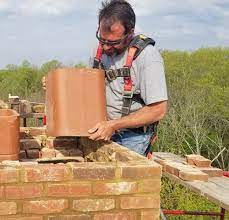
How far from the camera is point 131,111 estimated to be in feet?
12.4

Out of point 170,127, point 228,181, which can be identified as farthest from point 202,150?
point 228,181

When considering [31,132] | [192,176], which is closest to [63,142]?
[31,132]

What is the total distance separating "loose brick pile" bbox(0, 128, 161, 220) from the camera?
287 cm

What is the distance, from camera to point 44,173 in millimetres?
2889

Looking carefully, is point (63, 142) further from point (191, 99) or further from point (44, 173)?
point (191, 99)

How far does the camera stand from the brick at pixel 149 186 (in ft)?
9.95

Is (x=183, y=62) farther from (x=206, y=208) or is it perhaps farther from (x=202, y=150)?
(x=206, y=208)

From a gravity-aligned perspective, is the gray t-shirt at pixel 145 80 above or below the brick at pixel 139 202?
above

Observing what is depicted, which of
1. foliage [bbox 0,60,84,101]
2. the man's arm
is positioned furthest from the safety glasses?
foliage [bbox 0,60,84,101]

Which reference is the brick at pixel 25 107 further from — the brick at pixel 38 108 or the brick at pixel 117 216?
the brick at pixel 117 216

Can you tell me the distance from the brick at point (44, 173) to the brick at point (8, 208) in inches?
6.5

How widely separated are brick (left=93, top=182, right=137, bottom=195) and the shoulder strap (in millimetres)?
1045

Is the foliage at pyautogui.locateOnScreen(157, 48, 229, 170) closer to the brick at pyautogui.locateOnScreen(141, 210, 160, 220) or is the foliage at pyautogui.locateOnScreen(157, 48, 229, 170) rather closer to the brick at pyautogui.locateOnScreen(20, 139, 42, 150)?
the brick at pyautogui.locateOnScreen(20, 139, 42, 150)

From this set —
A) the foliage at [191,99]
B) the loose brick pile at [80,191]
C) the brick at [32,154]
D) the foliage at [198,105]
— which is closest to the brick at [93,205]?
the loose brick pile at [80,191]
